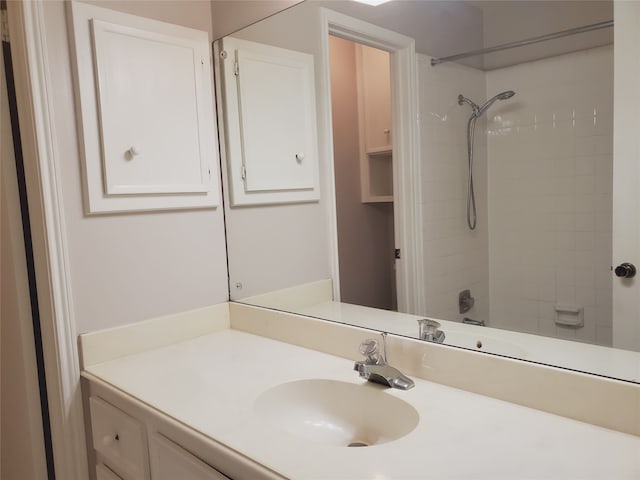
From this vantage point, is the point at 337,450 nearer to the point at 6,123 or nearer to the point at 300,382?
the point at 300,382

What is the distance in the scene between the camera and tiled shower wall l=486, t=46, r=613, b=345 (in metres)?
1.02

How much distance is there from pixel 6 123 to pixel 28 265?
1.39 feet

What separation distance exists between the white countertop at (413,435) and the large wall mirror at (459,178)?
15 centimetres

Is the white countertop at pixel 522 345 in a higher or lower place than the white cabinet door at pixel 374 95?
lower

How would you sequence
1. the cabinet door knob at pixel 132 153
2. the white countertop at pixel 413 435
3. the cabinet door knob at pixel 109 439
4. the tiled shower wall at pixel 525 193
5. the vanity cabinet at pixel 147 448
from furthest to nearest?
the cabinet door knob at pixel 132 153 → the cabinet door knob at pixel 109 439 → the tiled shower wall at pixel 525 193 → the vanity cabinet at pixel 147 448 → the white countertop at pixel 413 435

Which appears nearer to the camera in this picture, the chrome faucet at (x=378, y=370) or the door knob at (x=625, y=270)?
the door knob at (x=625, y=270)

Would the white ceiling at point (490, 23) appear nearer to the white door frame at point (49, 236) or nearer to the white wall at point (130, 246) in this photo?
the white wall at point (130, 246)

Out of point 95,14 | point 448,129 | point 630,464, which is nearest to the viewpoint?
point 630,464

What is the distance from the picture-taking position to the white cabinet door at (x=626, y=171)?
0.94m

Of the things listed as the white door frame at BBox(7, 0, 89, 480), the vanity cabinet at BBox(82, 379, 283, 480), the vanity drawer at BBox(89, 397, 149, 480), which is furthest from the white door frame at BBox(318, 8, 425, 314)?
the white door frame at BBox(7, 0, 89, 480)

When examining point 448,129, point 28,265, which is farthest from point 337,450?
point 28,265

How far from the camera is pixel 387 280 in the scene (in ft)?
4.75

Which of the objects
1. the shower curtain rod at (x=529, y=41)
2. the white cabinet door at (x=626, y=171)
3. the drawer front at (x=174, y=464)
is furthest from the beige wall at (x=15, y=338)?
the white cabinet door at (x=626, y=171)

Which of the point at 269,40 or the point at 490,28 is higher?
the point at 269,40
